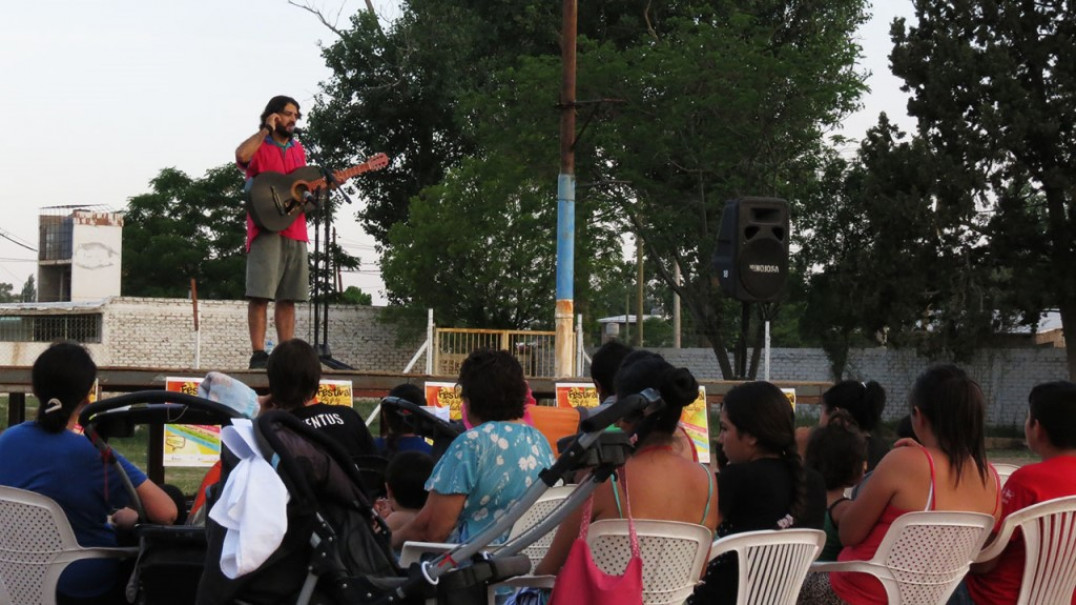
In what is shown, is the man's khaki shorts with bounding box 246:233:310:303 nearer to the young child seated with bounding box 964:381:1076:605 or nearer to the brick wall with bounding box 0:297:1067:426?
the young child seated with bounding box 964:381:1076:605

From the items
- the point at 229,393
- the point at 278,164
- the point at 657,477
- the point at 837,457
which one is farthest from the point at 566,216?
the point at 657,477

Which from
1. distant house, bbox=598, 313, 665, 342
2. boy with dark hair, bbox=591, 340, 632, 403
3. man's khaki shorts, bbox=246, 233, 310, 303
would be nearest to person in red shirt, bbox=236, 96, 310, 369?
man's khaki shorts, bbox=246, 233, 310, 303

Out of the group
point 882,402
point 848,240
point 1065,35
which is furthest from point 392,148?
point 882,402

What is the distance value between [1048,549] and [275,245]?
622 cm

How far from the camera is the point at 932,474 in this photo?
426 centimetres

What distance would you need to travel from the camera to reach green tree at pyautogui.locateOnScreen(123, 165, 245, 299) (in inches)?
1932

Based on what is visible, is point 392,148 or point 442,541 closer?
point 442,541

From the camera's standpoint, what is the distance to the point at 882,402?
564 cm

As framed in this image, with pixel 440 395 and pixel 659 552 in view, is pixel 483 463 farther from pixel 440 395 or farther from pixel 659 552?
pixel 440 395

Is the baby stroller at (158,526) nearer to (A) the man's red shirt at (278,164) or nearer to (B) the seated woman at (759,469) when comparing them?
(B) the seated woman at (759,469)

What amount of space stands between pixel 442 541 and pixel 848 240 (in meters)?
28.2

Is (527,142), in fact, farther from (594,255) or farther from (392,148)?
(392,148)

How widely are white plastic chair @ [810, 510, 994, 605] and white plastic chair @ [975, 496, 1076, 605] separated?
0.50 feet

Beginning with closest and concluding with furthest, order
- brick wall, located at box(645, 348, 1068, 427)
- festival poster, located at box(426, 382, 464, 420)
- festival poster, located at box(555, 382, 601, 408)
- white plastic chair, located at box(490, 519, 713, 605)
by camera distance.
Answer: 1. white plastic chair, located at box(490, 519, 713, 605)
2. festival poster, located at box(426, 382, 464, 420)
3. festival poster, located at box(555, 382, 601, 408)
4. brick wall, located at box(645, 348, 1068, 427)
